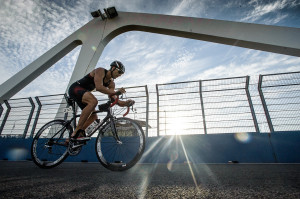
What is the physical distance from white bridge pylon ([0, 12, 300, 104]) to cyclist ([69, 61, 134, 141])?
19.7ft

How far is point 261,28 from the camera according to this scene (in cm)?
725

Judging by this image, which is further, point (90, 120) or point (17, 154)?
point (17, 154)

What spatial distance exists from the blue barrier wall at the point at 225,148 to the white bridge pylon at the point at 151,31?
506 cm

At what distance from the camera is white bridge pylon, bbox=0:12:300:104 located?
7047 millimetres

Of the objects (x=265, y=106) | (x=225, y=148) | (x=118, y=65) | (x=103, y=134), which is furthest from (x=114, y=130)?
(x=265, y=106)

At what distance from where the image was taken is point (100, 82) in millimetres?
2740

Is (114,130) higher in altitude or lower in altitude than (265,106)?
lower

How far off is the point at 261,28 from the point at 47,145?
9.38m

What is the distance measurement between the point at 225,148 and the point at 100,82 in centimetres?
374

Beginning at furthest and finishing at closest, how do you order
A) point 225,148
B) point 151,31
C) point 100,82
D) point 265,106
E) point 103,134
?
point 151,31 < point 265,106 < point 225,148 < point 103,134 < point 100,82

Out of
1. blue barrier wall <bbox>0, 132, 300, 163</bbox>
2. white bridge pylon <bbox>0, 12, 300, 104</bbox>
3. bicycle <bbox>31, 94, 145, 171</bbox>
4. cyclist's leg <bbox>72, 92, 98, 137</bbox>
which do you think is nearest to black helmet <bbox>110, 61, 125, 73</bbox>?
bicycle <bbox>31, 94, 145, 171</bbox>

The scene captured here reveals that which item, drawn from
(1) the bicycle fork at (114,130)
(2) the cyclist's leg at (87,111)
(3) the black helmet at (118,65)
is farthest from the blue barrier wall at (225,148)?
(3) the black helmet at (118,65)

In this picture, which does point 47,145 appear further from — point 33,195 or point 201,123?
point 201,123

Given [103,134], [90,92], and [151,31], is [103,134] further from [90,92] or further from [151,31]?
[151,31]
